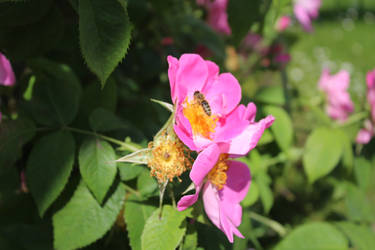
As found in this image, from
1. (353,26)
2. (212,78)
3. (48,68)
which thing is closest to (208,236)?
(212,78)

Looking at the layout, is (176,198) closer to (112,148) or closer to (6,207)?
(112,148)

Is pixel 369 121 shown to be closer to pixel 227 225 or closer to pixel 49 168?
pixel 227 225

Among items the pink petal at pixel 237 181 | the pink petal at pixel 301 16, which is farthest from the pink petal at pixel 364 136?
the pink petal at pixel 237 181

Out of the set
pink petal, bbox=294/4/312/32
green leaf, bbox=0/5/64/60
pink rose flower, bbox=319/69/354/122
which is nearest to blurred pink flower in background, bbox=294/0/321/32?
pink petal, bbox=294/4/312/32

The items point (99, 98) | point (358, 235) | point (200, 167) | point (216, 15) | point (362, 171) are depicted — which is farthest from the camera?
point (216, 15)

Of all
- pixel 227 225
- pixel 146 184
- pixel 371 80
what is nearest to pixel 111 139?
pixel 146 184

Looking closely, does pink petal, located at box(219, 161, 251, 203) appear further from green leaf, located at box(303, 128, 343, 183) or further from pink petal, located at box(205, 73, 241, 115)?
green leaf, located at box(303, 128, 343, 183)
